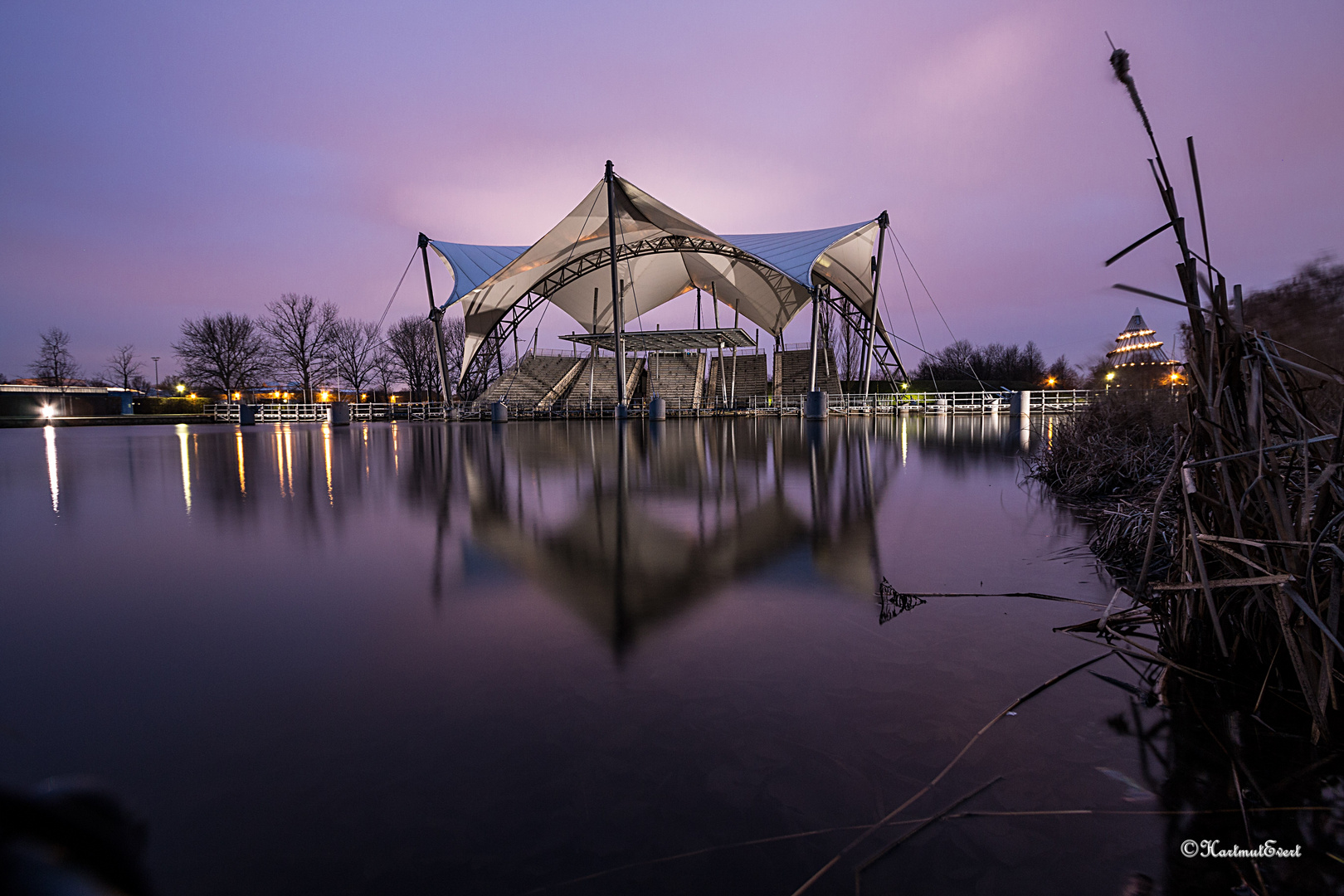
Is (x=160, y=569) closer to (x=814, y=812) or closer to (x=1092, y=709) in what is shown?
(x=814, y=812)

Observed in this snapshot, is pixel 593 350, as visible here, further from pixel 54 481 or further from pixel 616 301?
pixel 54 481

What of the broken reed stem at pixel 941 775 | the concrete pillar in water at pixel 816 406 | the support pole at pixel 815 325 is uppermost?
the support pole at pixel 815 325

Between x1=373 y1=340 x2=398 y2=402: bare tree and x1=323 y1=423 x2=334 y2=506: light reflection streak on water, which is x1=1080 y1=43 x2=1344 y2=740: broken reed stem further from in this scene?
x1=373 y1=340 x2=398 y2=402: bare tree

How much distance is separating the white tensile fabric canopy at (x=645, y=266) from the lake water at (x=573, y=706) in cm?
2334

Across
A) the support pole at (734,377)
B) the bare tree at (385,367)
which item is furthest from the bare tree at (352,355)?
the support pole at (734,377)

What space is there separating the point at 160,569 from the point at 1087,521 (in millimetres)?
6312

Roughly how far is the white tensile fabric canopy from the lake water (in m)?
23.3

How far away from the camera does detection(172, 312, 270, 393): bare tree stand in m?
42.1

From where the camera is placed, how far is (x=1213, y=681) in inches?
84.9

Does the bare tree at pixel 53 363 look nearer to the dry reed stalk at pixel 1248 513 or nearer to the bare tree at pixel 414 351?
the bare tree at pixel 414 351

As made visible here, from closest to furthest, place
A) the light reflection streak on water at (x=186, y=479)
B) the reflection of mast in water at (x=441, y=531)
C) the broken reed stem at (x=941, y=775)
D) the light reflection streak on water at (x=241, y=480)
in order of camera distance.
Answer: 1. the broken reed stem at (x=941, y=775)
2. the reflection of mast in water at (x=441, y=531)
3. the light reflection streak on water at (x=186, y=479)
4. the light reflection streak on water at (x=241, y=480)

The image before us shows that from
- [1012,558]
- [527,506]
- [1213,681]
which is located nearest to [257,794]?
[1213,681]

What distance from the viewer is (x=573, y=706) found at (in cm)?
205

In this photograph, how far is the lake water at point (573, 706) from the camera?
1.47m
